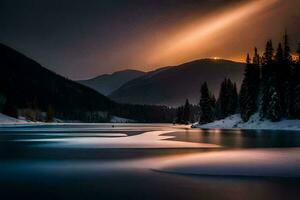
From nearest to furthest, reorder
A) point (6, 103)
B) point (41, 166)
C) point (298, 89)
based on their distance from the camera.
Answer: point (41, 166) < point (298, 89) < point (6, 103)

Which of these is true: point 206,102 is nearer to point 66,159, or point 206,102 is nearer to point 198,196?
point 66,159

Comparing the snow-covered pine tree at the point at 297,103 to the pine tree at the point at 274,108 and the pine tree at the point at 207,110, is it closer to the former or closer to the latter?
the pine tree at the point at 274,108

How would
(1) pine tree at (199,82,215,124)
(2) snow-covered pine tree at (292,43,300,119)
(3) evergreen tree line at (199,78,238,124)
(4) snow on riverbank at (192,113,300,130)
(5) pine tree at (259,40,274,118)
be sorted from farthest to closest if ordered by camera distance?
(1) pine tree at (199,82,215,124)
(3) evergreen tree line at (199,78,238,124)
(5) pine tree at (259,40,274,118)
(2) snow-covered pine tree at (292,43,300,119)
(4) snow on riverbank at (192,113,300,130)

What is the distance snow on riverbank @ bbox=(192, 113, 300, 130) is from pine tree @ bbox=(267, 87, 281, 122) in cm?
147

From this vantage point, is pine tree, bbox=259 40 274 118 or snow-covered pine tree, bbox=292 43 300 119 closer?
snow-covered pine tree, bbox=292 43 300 119

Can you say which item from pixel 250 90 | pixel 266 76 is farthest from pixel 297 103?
pixel 250 90

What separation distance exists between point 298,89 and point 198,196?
89.0m

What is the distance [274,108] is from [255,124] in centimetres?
1049

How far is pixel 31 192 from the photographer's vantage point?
53.0 ft

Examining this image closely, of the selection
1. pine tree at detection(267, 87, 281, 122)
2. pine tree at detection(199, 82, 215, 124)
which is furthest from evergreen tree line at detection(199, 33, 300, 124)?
pine tree at detection(199, 82, 215, 124)

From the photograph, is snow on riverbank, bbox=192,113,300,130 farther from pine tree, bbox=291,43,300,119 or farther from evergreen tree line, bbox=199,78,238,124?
evergreen tree line, bbox=199,78,238,124

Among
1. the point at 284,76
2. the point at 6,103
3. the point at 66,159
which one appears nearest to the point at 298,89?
the point at 284,76

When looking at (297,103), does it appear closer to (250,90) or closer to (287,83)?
(287,83)

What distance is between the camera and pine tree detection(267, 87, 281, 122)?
3863 inches
